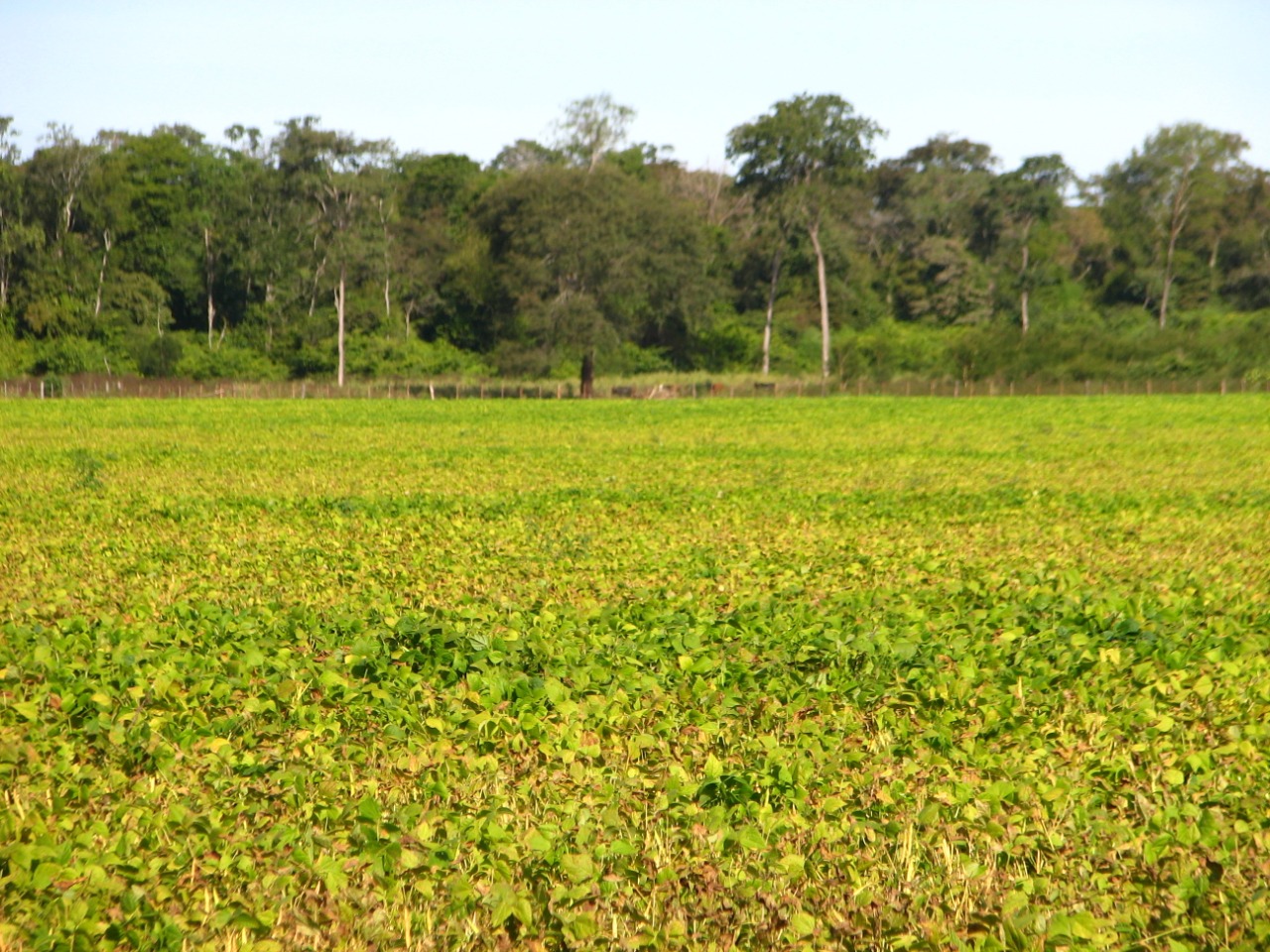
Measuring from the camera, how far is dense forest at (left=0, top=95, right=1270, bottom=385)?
71188 millimetres

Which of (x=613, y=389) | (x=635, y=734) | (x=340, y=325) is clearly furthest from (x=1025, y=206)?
(x=635, y=734)

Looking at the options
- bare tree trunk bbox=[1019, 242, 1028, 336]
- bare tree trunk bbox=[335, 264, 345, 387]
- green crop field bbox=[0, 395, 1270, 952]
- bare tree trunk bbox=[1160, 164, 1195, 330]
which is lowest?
green crop field bbox=[0, 395, 1270, 952]

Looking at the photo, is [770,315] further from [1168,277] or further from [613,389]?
[1168,277]

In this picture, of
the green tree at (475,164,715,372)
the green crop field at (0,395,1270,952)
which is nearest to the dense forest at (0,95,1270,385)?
the green tree at (475,164,715,372)

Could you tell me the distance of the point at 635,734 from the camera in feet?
21.8

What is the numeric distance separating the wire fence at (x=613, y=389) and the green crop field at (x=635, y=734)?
53.1 metres

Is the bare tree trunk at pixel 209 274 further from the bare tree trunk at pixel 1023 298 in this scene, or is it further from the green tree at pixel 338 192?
the bare tree trunk at pixel 1023 298

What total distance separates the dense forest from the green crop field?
186ft

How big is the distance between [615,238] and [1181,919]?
213 feet

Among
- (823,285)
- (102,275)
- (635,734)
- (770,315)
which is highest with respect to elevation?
(823,285)

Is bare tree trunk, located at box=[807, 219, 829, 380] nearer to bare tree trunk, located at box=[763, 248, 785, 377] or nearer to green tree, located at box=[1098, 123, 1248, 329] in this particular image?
bare tree trunk, located at box=[763, 248, 785, 377]

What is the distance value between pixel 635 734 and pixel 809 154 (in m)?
79.1

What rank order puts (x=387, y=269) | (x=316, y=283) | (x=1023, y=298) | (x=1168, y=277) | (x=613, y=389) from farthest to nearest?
(x=1168, y=277), (x=1023, y=298), (x=316, y=283), (x=387, y=269), (x=613, y=389)

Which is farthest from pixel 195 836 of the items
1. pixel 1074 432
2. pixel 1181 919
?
pixel 1074 432
